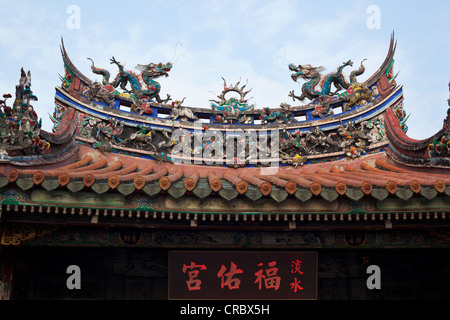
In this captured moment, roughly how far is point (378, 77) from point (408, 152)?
227 centimetres

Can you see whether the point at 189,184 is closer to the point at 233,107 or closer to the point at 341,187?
the point at 341,187

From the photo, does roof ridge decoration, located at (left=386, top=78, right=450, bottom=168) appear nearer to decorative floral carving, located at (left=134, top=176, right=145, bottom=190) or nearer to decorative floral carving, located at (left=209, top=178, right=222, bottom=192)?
decorative floral carving, located at (left=209, top=178, right=222, bottom=192)

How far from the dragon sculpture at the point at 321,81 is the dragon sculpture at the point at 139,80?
10.5ft

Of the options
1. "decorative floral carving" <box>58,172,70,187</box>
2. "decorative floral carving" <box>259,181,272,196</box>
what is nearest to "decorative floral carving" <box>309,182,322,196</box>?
"decorative floral carving" <box>259,181,272,196</box>

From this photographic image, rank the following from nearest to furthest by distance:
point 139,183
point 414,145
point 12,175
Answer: point 12,175
point 139,183
point 414,145

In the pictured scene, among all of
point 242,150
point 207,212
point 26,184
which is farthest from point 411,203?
point 26,184

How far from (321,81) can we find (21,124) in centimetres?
674

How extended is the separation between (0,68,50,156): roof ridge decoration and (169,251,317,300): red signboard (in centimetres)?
305

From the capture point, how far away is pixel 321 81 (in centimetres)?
1128

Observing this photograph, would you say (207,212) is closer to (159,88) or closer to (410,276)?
(410,276)

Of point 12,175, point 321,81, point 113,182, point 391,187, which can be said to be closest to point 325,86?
point 321,81

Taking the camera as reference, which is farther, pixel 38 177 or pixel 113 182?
pixel 113 182

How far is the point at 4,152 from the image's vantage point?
24.7 ft

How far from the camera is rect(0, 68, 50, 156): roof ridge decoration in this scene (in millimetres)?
→ 7734
